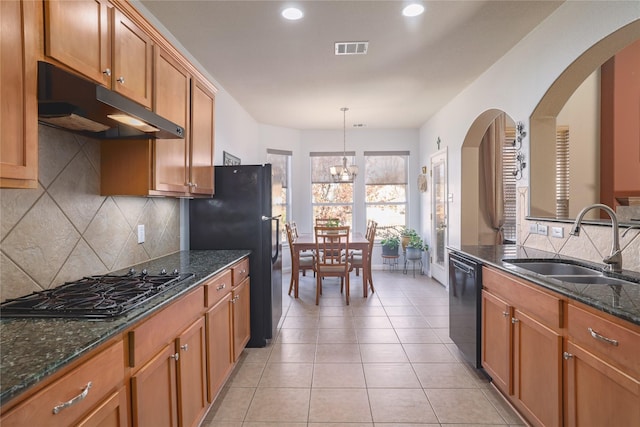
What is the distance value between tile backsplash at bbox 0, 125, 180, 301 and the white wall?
122 inches

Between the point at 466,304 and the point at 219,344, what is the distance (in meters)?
1.77

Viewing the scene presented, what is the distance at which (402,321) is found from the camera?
149 inches

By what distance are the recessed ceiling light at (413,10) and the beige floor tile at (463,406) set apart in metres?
2.66

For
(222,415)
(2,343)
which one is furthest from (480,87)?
(2,343)

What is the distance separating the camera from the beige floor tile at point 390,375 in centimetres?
247

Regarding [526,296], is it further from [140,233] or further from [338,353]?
[140,233]

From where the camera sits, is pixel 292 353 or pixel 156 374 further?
pixel 292 353

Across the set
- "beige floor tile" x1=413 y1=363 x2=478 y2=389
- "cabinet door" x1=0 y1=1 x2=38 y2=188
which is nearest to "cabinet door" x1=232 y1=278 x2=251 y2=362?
"beige floor tile" x1=413 y1=363 x2=478 y2=389

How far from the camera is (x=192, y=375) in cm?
177

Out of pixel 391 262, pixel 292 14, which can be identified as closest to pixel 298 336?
pixel 292 14

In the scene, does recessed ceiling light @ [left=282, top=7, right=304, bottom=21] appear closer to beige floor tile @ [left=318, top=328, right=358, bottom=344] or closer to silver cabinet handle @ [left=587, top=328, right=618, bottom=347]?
silver cabinet handle @ [left=587, top=328, right=618, bottom=347]

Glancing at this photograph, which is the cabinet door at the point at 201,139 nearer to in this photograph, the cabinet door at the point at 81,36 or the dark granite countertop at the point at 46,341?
the cabinet door at the point at 81,36

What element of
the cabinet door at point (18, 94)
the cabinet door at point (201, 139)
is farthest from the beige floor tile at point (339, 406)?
the cabinet door at point (18, 94)

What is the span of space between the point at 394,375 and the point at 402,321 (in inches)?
48.5
